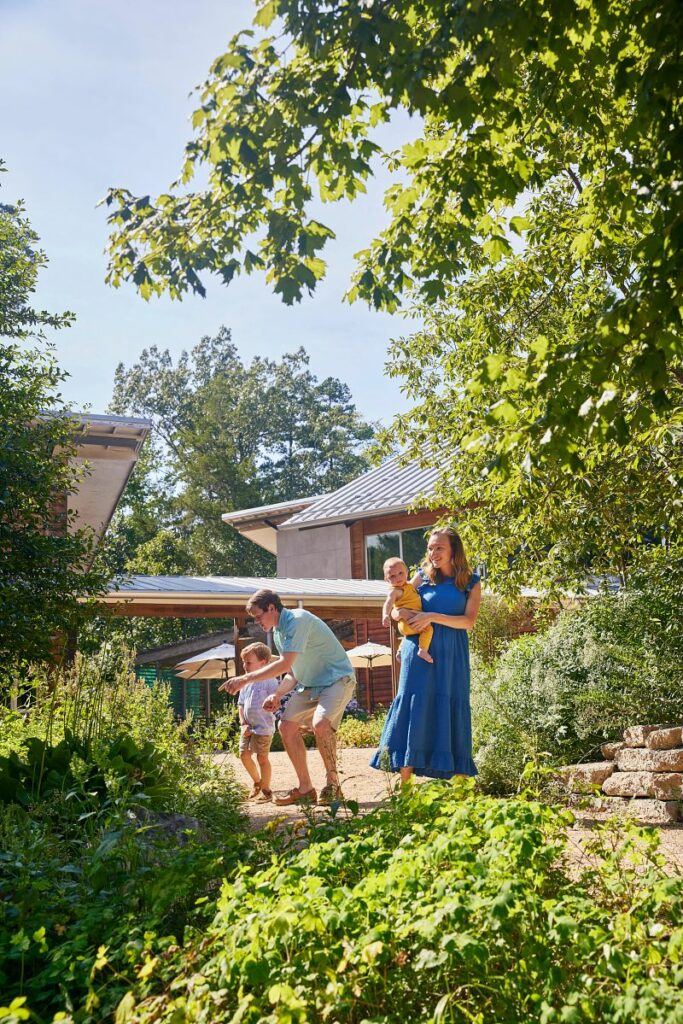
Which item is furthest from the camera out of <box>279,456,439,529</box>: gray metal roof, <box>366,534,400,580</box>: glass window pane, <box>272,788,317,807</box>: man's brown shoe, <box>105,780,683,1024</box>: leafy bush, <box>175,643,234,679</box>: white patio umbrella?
<box>366,534,400,580</box>: glass window pane

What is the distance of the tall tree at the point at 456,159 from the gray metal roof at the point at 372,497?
15.0m

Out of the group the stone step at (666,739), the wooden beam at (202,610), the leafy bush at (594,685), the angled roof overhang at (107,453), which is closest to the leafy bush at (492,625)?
the wooden beam at (202,610)

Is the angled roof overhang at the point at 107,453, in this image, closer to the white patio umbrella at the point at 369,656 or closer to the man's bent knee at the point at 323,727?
the man's bent knee at the point at 323,727

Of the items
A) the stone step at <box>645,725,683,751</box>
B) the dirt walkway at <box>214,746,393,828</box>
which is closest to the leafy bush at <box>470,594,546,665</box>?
the dirt walkway at <box>214,746,393,828</box>

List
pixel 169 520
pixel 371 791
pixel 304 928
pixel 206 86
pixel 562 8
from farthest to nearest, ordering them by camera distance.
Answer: pixel 169 520, pixel 371 791, pixel 206 86, pixel 562 8, pixel 304 928

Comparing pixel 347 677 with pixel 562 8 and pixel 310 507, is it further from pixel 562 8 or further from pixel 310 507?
pixel 310 507

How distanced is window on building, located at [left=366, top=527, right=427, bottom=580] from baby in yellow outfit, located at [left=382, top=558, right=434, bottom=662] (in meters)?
15.1

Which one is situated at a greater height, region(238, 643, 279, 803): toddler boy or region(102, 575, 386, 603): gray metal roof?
region(102, 575, 386, 603): gray metal roof

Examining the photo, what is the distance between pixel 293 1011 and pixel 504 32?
3628 mm

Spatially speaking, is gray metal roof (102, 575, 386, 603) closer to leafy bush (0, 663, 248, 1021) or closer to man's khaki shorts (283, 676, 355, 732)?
leafy bush (0, 663, 248, 1021)

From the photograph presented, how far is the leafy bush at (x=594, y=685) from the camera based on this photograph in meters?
7.23

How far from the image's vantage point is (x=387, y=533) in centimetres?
2219

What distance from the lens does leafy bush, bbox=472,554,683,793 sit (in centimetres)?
723

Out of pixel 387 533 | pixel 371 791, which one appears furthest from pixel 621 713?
pixel 387 533
